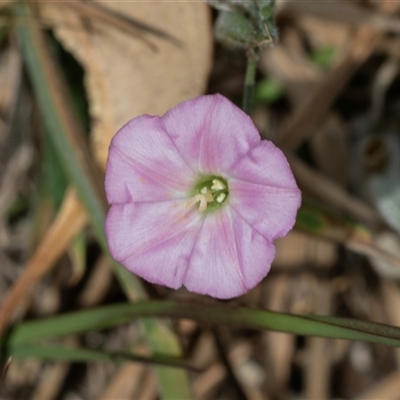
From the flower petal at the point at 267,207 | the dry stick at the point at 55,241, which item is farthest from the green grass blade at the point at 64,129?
the flower petal at the point at 267,207

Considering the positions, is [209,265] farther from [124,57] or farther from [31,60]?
[31,60]

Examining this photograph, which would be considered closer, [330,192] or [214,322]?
[214,322]

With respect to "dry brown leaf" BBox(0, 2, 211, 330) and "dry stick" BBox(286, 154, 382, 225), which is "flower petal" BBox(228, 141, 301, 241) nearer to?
"dry brown leaf" BBox(0, 2, 211, 330)

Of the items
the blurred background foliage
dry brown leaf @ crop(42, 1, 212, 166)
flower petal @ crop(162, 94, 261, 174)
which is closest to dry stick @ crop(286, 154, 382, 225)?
the blurred background foliage

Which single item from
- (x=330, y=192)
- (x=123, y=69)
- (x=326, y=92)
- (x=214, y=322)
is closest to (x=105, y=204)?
(x=123, y=69)

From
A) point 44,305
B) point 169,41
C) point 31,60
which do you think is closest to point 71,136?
point 31,60

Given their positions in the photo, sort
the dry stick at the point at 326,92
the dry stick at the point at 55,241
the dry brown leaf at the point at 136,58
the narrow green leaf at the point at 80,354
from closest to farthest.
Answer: the narrow green leaf at the point at 80,354 < the dry brown leaf at the point at 136,58 < the dry stick at the point at 55,241 < the dry stick at the point at 326,92

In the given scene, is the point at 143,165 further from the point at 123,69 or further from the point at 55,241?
the point at 55,241

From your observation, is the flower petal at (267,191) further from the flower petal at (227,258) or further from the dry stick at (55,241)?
→ the dry stick at (55,241)
